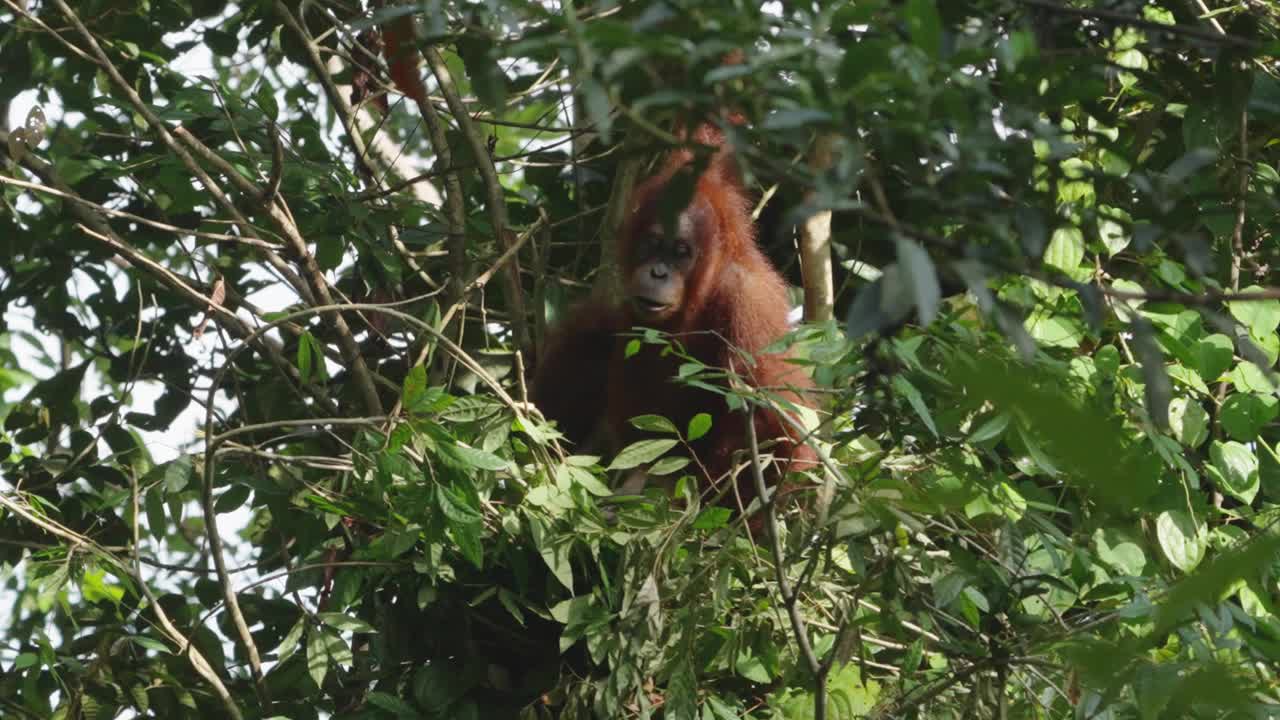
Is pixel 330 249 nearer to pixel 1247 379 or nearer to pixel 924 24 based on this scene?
pixel 1247 379

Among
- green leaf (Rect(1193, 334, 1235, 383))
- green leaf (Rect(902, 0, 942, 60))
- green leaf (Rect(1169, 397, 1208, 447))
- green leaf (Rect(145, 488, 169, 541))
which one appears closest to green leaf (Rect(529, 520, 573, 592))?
green leaf (Rect(145, 488, 169, 541))

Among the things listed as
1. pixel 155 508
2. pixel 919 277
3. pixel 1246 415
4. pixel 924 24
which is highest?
pixel 924 24

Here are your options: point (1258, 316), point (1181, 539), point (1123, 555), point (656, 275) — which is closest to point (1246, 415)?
point (1258, 316)

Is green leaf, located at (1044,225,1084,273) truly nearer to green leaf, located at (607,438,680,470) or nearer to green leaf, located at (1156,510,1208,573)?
green leaf, located at (1156,510,1208,573)

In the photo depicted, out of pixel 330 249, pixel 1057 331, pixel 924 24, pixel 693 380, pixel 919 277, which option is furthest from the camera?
pixel 330 249

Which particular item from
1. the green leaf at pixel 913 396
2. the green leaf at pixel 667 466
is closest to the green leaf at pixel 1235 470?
the green leaf at pixel 913 396

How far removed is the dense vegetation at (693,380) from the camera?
59.1 inches

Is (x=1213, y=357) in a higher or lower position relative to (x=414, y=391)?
lower

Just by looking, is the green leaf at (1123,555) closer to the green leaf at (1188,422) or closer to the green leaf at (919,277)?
the green leaf at (1188,422)

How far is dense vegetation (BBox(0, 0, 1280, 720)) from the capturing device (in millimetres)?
1502

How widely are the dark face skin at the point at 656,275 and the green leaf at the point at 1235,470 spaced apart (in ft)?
5.84

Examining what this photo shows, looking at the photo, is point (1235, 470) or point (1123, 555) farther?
point (1235, 470)

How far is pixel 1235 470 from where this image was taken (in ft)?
11.3

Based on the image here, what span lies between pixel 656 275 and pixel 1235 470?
1.89 meters
